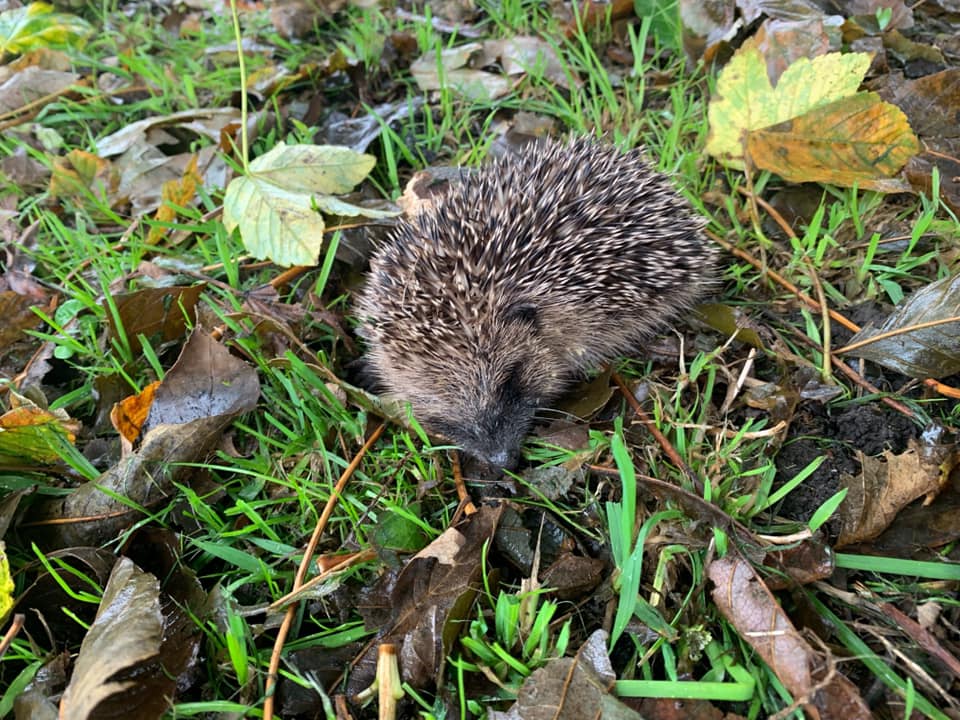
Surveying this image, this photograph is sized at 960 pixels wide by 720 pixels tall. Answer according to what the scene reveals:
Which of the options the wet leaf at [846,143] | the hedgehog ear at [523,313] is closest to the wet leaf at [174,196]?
the hedgehog ear at [523,313]

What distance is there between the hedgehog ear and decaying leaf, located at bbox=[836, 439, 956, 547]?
1.39 m

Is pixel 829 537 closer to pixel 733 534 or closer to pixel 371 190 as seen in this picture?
pixel 733 534

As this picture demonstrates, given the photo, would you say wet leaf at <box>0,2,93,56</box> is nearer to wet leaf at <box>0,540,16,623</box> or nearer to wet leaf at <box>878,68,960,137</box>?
wet leaf at <box>0,540,16,623</box>

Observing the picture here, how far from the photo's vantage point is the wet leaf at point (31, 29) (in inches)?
167

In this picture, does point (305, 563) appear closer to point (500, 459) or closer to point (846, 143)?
point (500, 459)

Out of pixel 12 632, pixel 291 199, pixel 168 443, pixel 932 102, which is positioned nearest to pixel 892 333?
pixel 932 102

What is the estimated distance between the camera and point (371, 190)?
377 cm

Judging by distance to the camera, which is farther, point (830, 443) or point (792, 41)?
point (792, 41)

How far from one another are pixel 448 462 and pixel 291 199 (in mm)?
1414

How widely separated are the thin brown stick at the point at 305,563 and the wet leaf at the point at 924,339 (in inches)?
75.9

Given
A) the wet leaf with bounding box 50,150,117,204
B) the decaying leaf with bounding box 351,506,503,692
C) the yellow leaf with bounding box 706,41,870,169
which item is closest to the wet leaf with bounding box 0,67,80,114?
the wet leaf with bounding box 50,150,117,204

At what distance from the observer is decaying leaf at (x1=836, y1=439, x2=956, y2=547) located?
206cm

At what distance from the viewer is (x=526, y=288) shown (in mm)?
2939

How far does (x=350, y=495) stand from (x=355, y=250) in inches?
55.6
